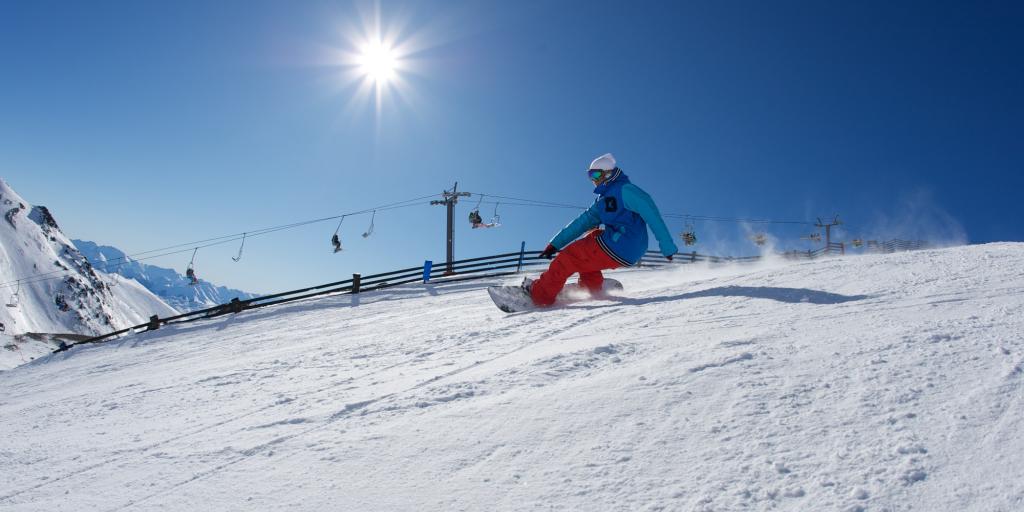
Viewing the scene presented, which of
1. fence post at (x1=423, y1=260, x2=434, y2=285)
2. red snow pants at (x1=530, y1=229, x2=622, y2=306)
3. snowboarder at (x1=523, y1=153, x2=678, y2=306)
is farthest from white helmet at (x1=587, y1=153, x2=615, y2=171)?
fence post at (x1=423, y1=260, x2=434, y2=285)

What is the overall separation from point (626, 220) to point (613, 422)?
4.39 meters

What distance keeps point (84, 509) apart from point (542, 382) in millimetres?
2098

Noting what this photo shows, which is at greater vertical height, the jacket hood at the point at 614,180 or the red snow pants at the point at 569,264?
the jacket hood at the point at 614,180

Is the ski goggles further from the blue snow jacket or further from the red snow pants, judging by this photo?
the red snow pants

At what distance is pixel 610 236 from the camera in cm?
641

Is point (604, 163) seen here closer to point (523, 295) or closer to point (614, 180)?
point (614, 180)

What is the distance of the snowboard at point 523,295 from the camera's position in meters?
6.36

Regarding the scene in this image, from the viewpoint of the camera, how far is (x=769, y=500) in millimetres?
1693

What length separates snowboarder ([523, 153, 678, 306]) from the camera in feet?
21.0

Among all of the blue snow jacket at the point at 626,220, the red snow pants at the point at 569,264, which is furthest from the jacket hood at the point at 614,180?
the red snow pants at the point at 569,264

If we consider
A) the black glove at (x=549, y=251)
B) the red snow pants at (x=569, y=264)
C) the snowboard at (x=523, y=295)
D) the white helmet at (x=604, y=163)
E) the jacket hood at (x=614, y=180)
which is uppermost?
the white helmet at (x=604, y=163)

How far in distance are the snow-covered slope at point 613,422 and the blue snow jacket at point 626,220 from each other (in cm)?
168

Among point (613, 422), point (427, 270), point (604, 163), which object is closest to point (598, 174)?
point (604, 163)

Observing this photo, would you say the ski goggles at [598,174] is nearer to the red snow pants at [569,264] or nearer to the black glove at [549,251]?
the red snow pants at [569,264]
